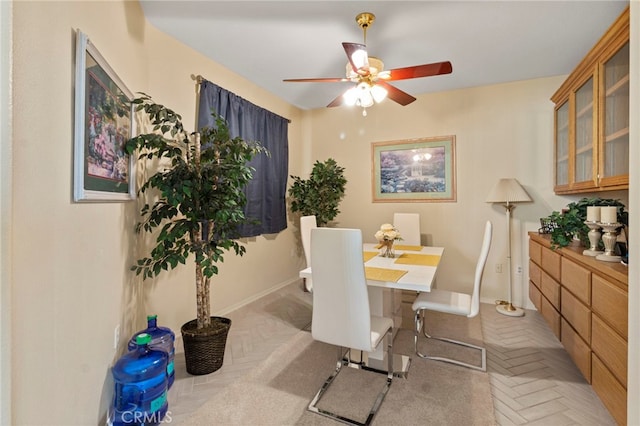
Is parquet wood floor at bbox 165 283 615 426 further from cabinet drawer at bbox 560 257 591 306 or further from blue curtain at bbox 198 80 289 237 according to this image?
blue curtain at bbox 198 80 289 237

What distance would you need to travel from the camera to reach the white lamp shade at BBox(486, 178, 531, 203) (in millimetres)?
3217

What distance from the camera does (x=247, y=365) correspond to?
222cm

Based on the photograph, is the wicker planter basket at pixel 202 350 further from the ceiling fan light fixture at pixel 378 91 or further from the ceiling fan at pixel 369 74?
the ceiling fan light fixture at pixel 378 91

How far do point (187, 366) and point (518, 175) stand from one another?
3942 mm

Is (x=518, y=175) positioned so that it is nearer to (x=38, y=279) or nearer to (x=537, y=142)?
(x=537, y=142)

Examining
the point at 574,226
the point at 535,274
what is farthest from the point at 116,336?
the point at 535,274

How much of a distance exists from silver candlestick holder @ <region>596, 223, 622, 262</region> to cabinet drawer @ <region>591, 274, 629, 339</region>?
0.60 feet

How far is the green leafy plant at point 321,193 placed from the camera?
412cm

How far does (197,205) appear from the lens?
2051 mm

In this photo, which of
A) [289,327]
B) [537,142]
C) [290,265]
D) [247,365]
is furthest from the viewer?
[290,265]

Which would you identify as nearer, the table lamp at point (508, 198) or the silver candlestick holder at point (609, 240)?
the silver candlestick holder at point (609, 240)

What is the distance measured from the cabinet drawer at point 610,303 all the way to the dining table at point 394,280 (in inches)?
35.5

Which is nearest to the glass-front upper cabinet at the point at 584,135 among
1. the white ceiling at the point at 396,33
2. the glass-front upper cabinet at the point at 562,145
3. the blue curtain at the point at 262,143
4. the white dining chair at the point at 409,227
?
the glass-front upper cabinet at the point at 562,145

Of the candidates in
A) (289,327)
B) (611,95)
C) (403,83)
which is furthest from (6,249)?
(403,83)
